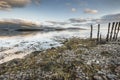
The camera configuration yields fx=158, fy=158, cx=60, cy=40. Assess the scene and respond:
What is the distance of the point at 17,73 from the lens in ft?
42.2

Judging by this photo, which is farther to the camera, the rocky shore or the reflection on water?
the reflection on water

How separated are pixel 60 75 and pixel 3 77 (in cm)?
447

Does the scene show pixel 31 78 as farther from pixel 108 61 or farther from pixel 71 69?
pixel 108 61

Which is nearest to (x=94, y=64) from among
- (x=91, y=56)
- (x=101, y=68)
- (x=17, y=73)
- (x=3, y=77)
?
(x=101, y=68)

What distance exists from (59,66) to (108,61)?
192 inches

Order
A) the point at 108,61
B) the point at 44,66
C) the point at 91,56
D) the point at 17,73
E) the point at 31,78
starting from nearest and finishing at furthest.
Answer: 1. the point at 31,78
2. the point at 17,73
3. the point at 44,66
4. the point at 108,61
5. the point at 91,56

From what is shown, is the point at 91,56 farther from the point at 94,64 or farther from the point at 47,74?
the point at 47,74

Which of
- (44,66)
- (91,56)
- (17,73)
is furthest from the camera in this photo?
(91,56)

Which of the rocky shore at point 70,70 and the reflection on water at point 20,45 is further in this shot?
the reflection on water at point 20,45

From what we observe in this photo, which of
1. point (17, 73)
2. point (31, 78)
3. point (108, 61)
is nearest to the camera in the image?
point (31, 78)

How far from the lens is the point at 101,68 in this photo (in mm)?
13656

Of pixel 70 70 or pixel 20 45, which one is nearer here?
pixel 70 70

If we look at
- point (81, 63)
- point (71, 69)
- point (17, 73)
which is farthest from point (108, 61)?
point (17, 73)

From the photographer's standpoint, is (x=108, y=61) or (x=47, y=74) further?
(x=108, y=61)
